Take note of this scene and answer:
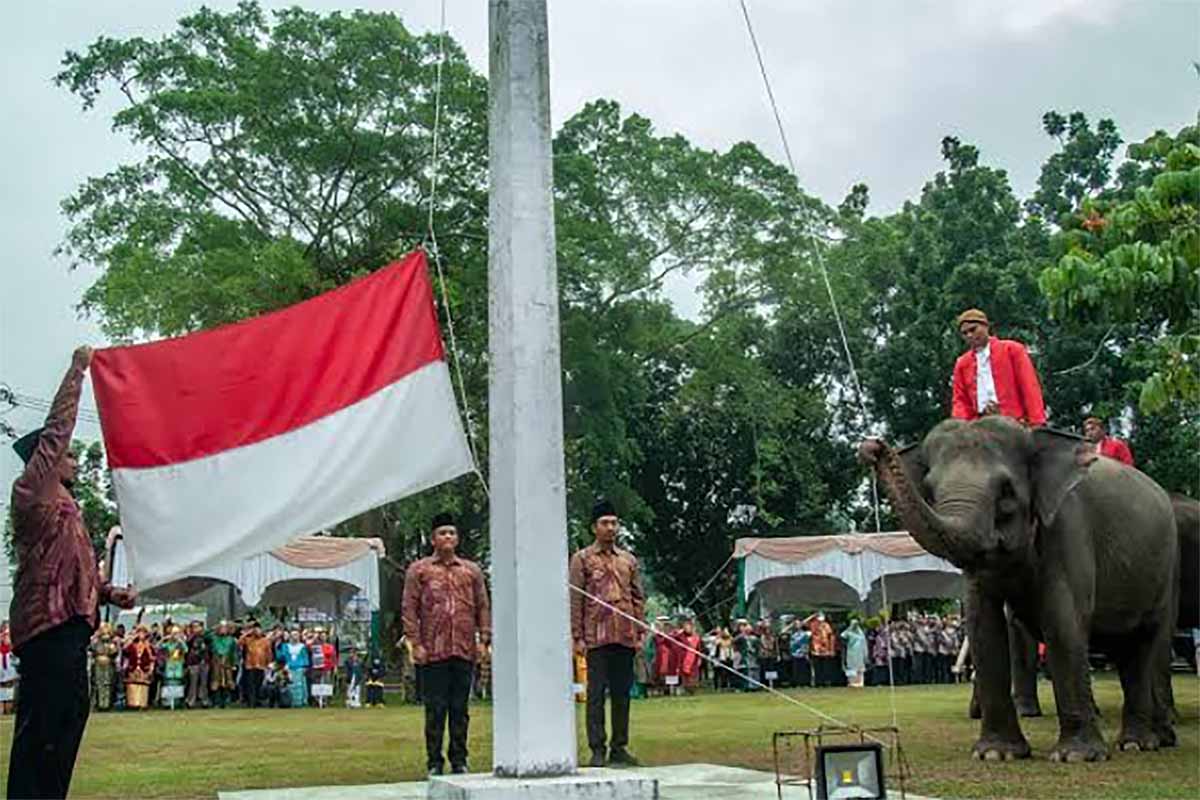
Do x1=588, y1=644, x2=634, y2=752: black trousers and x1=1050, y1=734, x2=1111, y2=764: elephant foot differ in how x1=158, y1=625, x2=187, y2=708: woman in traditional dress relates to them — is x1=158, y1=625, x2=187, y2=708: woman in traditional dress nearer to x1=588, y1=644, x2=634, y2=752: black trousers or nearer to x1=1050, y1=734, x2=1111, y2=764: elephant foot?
x1=588, y1=644, x2=634, y2=752: black trousers

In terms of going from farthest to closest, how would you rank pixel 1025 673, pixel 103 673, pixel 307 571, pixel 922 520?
pixel 103 673 < pixel 307 571 < pixel 1025 673 < pixel 922 520

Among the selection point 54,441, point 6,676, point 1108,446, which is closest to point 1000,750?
point 1108,446

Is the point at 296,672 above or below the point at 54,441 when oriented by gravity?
below

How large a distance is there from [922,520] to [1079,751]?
6.71ft

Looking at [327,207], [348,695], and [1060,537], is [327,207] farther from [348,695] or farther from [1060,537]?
[1060,537]

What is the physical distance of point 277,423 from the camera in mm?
6883

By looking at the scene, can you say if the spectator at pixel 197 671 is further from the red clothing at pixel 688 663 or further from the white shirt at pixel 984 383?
the white shirt at pixel 984 383

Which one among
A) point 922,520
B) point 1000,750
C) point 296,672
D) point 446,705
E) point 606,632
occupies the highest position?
point 922,520

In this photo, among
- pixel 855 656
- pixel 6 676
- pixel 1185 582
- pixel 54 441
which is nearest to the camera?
pixel 54 441

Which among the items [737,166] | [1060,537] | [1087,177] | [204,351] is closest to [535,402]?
[204,351]

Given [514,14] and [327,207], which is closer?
[514,14]

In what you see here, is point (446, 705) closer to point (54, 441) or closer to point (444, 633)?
point (444, 633)

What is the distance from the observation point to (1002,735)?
952 centimetres

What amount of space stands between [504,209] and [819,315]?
32671 mm
